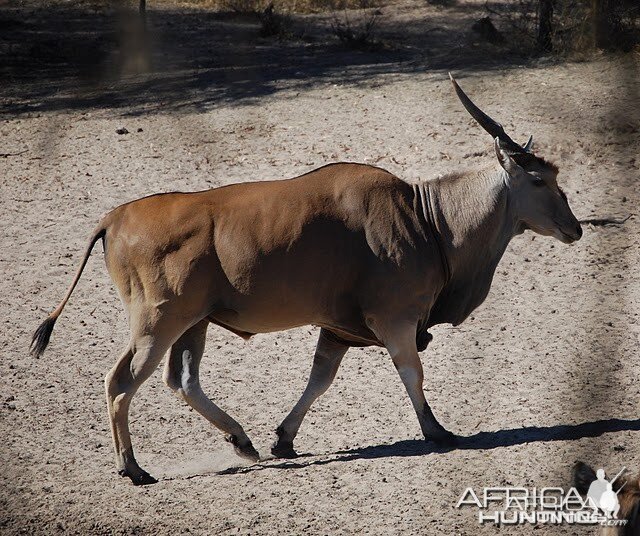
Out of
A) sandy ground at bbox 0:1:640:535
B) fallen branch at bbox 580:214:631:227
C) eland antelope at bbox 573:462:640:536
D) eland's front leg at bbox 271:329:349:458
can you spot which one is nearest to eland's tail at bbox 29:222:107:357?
sandy ground at bbox 0:1:640:535

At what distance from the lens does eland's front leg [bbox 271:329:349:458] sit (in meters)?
6.42

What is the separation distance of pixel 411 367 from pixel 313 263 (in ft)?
2.58

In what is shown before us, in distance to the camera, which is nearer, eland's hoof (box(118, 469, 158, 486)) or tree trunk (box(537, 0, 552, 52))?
eland's hoof (box(118, 469, 158, 486))

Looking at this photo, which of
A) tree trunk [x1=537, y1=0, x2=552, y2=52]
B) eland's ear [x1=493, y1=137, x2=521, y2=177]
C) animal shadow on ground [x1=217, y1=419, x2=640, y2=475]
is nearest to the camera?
animal shadow on ground [x1=217, y1=419, x2=640, y2=475]

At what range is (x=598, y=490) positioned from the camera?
2.96 metres

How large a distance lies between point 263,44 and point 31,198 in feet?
17.1

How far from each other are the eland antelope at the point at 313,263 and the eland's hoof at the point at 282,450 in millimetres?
11

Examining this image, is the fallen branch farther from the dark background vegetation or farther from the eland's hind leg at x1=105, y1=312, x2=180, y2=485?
the eland's hind leg at x1=105, y1=312, x2=180, y2=485

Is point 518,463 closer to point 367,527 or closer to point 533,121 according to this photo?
point 367,527

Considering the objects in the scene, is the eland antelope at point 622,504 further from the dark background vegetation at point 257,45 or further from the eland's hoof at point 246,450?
the dark background vegetation at point 257,45

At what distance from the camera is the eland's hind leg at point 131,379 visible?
19.5 ft

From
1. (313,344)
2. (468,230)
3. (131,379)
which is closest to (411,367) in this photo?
(468,230)

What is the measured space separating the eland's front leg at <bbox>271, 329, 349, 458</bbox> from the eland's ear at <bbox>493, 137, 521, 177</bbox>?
1.40 meters

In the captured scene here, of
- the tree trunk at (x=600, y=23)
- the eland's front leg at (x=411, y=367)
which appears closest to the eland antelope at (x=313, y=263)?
the eland's front leg at (x=411, y=367)
